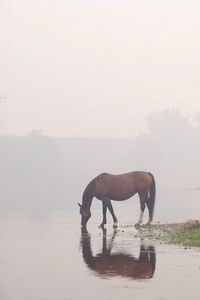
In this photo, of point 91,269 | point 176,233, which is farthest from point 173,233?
point 91,269

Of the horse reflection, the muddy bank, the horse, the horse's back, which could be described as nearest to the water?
the horse reflection

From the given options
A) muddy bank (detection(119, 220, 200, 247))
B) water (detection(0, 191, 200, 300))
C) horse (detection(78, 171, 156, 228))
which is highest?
horse (detection(78, 171, 156, 228))

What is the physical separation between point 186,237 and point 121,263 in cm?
440

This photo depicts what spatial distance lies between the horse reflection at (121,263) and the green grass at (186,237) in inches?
45.7

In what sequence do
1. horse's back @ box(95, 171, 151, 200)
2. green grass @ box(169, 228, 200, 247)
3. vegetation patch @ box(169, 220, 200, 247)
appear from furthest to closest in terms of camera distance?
1. horse's back @ box(95, 171, 151, 200)
2. vegetation patch @ box(169, 220, 200, 247)
3. green grass @ box(169, 228, 200, 247)

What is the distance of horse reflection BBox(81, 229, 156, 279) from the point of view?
1034 centimetres

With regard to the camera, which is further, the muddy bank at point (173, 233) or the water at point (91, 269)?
the muddy bank at point (173, 233)

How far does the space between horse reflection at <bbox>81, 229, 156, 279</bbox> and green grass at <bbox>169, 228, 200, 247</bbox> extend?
1162mm

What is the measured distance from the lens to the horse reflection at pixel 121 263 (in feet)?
33.9

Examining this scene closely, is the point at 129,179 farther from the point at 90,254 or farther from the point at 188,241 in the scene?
the point at 90,254

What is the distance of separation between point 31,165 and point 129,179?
109763 millimetres

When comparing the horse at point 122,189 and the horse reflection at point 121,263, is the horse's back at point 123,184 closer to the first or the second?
the horse at point 122,189

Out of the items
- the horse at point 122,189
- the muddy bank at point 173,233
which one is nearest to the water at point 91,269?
the muddy bank at point 173,233

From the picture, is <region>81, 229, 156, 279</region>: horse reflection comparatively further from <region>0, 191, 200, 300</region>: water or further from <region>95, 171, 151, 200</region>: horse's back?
<region>95, 171, 151, 200</region>: horse's back
